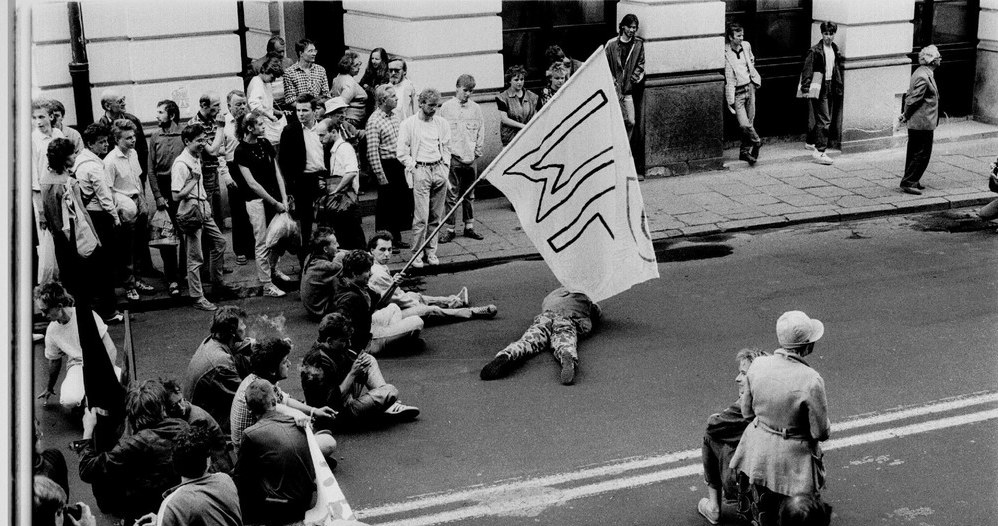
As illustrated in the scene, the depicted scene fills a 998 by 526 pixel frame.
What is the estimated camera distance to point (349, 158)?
11.9m

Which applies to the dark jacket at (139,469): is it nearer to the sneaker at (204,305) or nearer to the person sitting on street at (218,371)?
the person sitting on street at (218,371)

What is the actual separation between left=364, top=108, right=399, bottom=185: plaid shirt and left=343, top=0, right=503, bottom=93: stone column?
1630mm

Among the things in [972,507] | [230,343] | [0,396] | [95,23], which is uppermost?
[95,23]

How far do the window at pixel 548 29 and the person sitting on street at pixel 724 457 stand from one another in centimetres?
894

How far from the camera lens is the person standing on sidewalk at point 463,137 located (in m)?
13.2

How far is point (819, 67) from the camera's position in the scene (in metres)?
16.3

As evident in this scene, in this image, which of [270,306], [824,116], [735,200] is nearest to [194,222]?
[270,306]

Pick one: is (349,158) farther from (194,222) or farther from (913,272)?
(913,272)

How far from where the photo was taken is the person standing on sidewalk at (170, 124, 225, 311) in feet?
36.4

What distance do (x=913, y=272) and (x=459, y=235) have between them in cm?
472

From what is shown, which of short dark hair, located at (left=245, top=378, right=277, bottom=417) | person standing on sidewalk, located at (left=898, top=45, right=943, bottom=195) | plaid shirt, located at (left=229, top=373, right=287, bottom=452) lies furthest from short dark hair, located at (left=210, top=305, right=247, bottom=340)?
person standing on sidewalk, located at (left=898, top=45, right=943, bottom=195)

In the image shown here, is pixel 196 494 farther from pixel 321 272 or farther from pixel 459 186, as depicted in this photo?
pixel 459 186

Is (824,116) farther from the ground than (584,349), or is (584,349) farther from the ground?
(824,116)

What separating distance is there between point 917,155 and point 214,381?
32.5 ft
